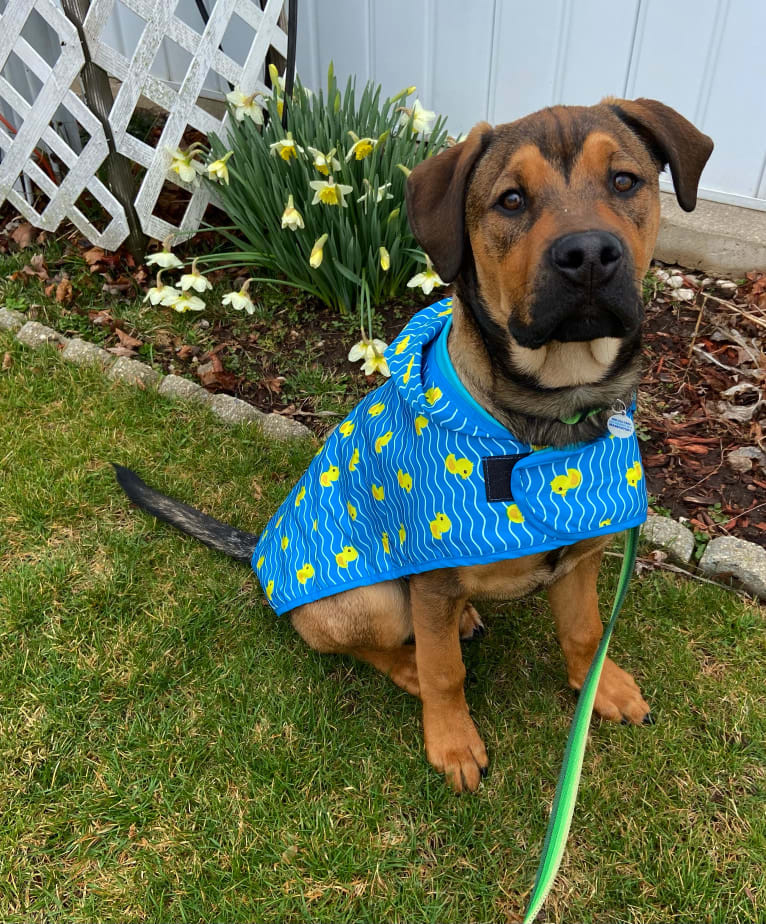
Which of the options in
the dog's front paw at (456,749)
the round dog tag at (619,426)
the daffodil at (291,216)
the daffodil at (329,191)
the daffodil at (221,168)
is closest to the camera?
the round dog tag at (619,426)

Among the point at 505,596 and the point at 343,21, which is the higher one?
the point at 343,21

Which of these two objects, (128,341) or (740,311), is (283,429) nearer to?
(128,341)

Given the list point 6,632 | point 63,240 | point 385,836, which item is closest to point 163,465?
point 6,632

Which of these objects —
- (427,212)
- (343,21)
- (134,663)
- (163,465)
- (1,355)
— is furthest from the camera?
(343,21)

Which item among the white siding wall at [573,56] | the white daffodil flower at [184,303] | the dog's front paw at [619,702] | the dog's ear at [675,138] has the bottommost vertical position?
the dog's front paw at [619,702]

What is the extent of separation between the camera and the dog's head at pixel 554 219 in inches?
70.1

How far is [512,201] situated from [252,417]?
224 centimetres

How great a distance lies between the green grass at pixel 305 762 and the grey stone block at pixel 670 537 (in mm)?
108

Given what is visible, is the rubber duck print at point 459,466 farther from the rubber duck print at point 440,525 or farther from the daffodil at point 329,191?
the daffodil at point 329,191

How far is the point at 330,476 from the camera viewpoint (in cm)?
260

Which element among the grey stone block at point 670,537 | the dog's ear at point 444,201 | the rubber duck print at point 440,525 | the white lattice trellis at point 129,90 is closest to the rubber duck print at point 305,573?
the rubber duck print at point 440,525

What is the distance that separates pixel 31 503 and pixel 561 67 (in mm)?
3722

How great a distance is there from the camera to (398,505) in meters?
2.22

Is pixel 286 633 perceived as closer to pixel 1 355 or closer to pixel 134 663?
pixel 134 663
